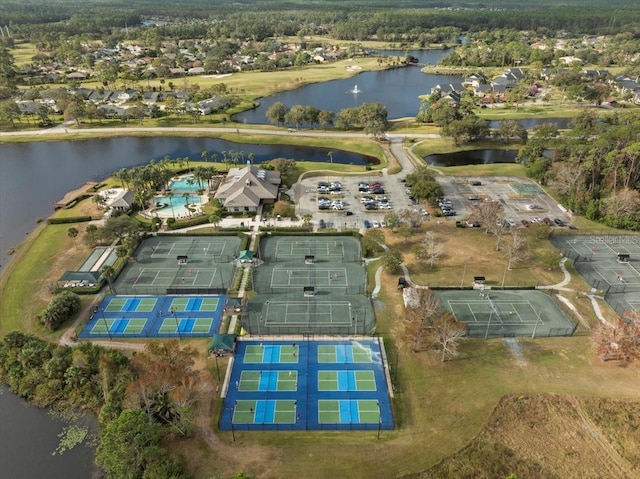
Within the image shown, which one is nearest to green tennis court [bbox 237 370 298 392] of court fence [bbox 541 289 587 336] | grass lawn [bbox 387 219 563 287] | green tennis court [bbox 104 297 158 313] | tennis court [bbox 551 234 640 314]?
green tennis court [bbox 104 297 158 313]

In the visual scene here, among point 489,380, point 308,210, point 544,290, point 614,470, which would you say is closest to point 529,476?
point 614,470

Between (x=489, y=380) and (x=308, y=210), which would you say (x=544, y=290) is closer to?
(x=489, y=380)

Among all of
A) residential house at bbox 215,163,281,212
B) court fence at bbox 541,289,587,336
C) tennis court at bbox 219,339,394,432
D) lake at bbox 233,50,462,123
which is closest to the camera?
tennis court at bbox 219,339,394,432

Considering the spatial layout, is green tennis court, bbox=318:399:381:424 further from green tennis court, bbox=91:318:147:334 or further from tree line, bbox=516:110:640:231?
tree line, bbox=516:110:640:231

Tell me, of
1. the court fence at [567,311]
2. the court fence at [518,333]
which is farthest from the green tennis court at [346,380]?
the court fence at [567,311]

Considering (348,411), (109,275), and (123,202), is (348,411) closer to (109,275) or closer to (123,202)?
(109,275)

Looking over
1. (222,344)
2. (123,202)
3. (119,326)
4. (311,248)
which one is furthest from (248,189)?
(222,344)

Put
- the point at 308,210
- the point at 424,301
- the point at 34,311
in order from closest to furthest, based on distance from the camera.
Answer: the point at 424,301 < the point at 34,311 < the point at 308,210
